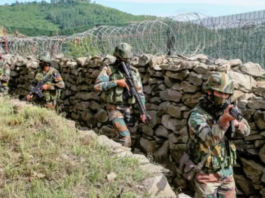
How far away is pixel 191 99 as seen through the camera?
5.56 metres

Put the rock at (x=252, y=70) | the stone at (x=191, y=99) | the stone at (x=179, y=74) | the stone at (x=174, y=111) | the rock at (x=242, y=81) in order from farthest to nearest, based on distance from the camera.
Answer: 1. the stone at (x=174, y=111)
2. the stone at (x=179, y=74)
3. the stone at (x=191, y=99)
4. the rock at (x=252, y=70)
5. the rock at (x=242, y=81)

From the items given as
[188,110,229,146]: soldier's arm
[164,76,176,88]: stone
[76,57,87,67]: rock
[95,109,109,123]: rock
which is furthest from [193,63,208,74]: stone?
[76,57,87,67]: rock

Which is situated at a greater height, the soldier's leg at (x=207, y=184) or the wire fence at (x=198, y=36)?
the wire fence at (x=198, y=36)

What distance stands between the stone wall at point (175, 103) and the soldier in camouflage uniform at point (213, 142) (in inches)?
59.5

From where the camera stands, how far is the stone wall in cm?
474

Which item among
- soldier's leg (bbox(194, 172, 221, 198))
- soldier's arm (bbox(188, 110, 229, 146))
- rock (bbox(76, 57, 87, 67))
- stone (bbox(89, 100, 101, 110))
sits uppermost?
soldier's arm (bbox(188, 110, 229, 146))

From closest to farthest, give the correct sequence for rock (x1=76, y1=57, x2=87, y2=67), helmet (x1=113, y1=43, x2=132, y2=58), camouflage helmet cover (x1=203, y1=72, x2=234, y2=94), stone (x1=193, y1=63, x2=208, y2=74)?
1. camouflage helmet cover (x1=203, y1=72, x2=234, y2=94)
2. helmet (x1=113, y1=43, x2=132, y2=58)
3. stone (x1=193, y1=63, x2=208, y2=74)
4. rock (x1=76, y1=57, x2=87, y2=67)

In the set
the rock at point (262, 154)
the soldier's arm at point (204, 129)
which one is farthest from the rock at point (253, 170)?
the soldier's arm at point (204, 129)

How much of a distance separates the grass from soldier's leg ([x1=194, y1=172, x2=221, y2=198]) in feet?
1.55

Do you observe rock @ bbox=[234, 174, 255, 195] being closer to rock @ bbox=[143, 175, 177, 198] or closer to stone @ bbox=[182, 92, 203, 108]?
stone @ bbox=[182, 92, 203, 108]

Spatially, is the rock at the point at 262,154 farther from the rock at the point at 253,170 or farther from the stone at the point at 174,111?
the stone at the point at 174,111

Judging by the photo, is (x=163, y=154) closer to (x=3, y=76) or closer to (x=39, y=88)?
(x=39, y=88)

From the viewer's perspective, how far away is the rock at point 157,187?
3088mm

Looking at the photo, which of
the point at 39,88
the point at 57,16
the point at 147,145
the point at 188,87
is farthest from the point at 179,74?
the point at 57,16
